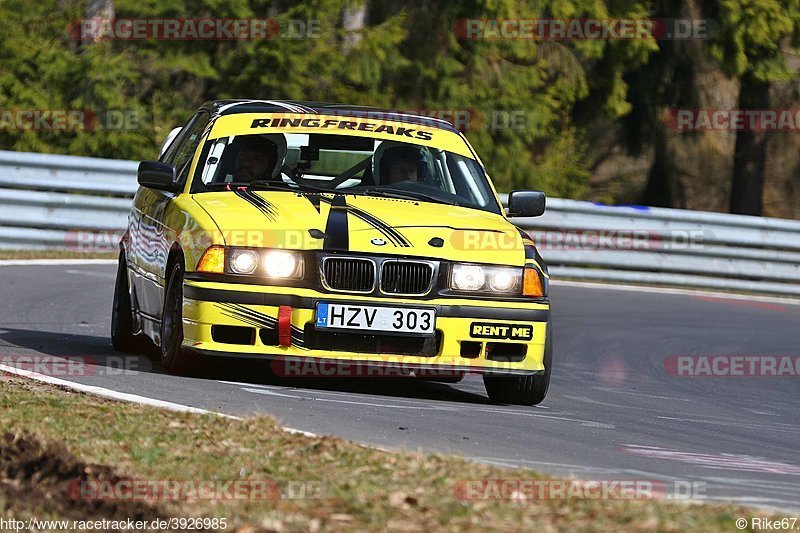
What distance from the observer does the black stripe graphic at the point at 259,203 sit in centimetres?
802

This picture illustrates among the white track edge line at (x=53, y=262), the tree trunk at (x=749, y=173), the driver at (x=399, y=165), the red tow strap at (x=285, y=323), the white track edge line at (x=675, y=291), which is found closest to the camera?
the red tow strap at (x=285, y=323)

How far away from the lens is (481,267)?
26.0 ft

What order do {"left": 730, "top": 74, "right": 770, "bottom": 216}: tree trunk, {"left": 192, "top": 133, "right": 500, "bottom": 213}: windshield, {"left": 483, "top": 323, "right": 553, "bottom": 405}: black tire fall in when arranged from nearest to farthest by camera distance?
{"left": 483, "top": 323, "right": 553, "bottom": 405}: black tire → {"left": 192, "top": 133, "right": 500, "bottom": 213}: windshield → {"left": 730, "top": 74, "right": 770, "bottom": 216}: tree trunk

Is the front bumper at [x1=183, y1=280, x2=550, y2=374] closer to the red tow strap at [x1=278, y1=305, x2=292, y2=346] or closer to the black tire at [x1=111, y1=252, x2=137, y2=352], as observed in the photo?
the red tow strap at [x1=278, y1=305, x2=292, y2=346]

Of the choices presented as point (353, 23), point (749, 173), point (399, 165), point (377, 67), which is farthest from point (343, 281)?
point (749, 173)

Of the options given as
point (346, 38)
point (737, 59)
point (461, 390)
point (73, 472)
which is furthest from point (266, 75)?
point (73, 472)

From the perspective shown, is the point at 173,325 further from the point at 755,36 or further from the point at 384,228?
the point at 755,36

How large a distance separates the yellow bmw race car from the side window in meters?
0.38

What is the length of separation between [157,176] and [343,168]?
44.1 inches

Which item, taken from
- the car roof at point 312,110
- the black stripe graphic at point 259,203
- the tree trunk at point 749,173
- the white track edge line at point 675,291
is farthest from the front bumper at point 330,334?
the tree trunk at point 749,173

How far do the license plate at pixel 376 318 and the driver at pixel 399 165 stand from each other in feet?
4.39

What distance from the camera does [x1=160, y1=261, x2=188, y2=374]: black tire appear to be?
8.00 metres

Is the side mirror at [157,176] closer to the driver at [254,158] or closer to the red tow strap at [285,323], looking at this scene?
the driver at [254,158]

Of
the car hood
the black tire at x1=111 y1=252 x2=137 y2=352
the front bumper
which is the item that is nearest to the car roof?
the car hood
